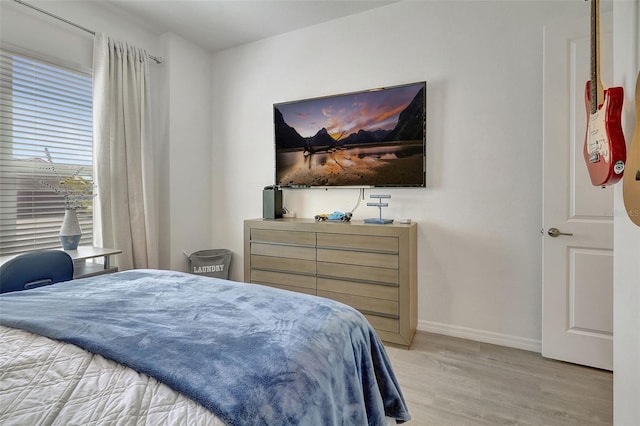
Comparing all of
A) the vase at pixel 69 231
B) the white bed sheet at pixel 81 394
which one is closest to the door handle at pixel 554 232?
the white bed sheet at pixel 81 394

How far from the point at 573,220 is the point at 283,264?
7.00 ft

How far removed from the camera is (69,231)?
2361 mm

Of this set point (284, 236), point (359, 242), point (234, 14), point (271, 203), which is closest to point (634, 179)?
point (359, 242)

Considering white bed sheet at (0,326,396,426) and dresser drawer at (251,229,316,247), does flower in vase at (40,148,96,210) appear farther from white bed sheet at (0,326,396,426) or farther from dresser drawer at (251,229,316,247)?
white bed sheet at (0,326,396,426)

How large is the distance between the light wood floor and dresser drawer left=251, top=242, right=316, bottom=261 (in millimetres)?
968

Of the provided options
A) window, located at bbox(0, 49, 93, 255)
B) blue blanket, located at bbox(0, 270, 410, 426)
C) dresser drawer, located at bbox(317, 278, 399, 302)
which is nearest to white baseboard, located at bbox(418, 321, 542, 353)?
dresser drawer, located at bbox(317, 278, 399, 302)

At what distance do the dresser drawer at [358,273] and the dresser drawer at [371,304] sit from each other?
0.14 metres

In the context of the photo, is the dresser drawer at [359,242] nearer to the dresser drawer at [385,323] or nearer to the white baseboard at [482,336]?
the dresser drawer at [385,323]

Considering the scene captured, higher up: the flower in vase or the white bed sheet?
the flower in vase

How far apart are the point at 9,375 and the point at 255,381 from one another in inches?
23.6

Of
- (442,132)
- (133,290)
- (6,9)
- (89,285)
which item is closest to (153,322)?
(133,290)

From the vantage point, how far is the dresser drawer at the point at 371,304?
2.36 meters

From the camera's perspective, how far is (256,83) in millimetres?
3369

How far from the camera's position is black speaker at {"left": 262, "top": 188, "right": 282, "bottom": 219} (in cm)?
301
